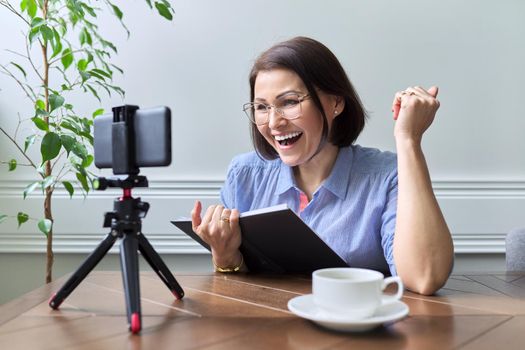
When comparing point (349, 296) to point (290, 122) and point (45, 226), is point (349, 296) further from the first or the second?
point (45, 226)

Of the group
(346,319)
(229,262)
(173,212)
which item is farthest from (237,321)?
(173,212)

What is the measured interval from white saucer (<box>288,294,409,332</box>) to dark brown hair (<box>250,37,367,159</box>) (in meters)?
0.71

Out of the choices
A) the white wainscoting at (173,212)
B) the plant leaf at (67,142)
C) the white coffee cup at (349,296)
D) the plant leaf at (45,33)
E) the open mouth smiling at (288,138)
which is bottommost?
the white wainscoting at (173,212)

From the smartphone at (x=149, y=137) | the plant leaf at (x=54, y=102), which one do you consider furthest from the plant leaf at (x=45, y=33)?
the smartphone at (x=149, y=137)

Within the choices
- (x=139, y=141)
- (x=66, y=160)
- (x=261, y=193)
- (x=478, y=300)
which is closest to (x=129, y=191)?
(x=139, y=141)

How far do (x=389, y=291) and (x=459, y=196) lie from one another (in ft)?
4.45

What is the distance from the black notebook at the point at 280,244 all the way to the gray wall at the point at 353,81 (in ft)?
3.34

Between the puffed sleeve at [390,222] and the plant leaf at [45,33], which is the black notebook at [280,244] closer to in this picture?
the puffed sleeve at [390,222]

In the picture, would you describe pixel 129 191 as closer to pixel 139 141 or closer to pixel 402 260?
pixel 139 141

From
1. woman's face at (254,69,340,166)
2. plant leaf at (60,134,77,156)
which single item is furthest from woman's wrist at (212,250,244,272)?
plant leaf at (60,134,77,156)

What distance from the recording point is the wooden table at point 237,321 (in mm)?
684

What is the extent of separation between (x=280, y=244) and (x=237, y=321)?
0.35 meters

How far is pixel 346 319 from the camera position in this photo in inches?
27.8

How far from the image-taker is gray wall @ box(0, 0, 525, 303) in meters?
2.22
